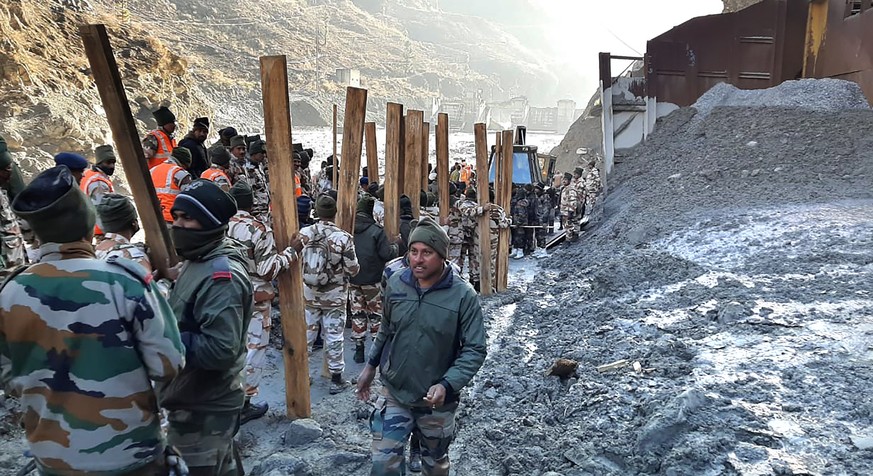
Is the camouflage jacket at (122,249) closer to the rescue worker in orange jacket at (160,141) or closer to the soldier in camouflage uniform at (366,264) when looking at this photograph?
the rescue worker in orange jacket at (160,141)

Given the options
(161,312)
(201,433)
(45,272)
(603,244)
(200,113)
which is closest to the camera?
(45,272)

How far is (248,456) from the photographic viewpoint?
12.7 ft

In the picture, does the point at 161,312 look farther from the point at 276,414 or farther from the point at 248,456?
the point at 276,414

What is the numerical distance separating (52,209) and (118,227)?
1.35m

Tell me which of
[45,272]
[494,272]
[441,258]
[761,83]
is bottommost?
[494,272]

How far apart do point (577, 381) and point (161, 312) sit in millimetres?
3709

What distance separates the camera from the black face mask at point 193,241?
96.6 inches

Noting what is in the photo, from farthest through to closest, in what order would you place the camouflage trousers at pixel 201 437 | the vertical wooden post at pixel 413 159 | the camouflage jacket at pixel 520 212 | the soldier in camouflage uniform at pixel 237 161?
1. the camouflage jacket at pixel 520 212
2. the soldier in camouflage uniform at pixel 237 161
3. the vertical wooden post at pixel 413 159
4. the camouflage trousers at pixel 201 437

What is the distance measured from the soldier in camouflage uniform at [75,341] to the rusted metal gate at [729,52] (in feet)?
44.8

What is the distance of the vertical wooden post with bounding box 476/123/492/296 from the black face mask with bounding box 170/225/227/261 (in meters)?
5.27

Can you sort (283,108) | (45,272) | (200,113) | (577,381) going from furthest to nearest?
(200,113) < (577,381) < (283,108) < (45,272)

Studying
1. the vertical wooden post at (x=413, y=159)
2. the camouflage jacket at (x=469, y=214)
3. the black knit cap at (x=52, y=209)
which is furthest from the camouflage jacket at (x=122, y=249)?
the camouflage jacket at (x=469, y=214)

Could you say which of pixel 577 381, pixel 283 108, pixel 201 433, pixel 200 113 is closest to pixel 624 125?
pixel 577 381

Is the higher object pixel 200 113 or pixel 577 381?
pixel 200 113
